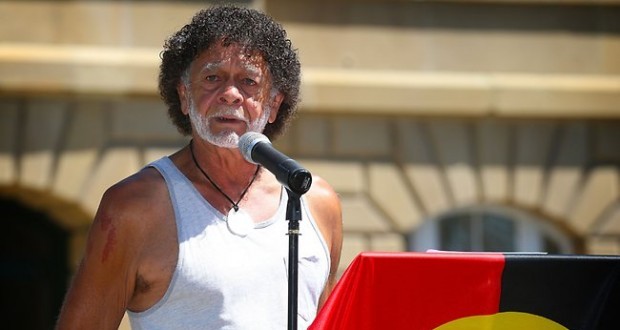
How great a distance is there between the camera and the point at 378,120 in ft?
38.5

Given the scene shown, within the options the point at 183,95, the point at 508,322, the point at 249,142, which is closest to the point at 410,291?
the point at 508,322

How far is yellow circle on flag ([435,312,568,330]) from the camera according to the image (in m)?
4.07

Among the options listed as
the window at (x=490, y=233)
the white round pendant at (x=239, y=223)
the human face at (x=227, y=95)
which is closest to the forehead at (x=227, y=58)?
the human face at (x=227, y=95)

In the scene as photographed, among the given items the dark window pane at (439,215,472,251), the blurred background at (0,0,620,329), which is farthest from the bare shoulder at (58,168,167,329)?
the dark window pane at (439,215,472,251)

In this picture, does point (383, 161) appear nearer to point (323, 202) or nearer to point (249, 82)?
point (323, 202)

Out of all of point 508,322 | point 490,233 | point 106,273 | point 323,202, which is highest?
point 490,233

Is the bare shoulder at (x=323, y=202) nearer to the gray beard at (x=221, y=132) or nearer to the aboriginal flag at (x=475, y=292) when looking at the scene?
the gray beard at (x=221, y=132)

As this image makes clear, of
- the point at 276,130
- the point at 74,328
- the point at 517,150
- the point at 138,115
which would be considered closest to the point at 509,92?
the point at 517,150

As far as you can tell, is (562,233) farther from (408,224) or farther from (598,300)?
(598,300)

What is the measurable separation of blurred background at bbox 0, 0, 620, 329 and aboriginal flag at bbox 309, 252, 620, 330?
7148 millimetres

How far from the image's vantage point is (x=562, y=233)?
12328mm

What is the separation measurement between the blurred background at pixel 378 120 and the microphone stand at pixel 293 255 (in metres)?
7.53

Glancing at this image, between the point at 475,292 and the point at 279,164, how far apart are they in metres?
0.83

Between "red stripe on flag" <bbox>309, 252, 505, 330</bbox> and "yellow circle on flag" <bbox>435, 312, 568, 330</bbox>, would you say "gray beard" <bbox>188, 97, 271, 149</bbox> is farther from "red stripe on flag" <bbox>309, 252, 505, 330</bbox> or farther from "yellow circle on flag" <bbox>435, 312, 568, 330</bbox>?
"yellow circle on flag" <bbox>435, 312, 568, 330</bbox>
